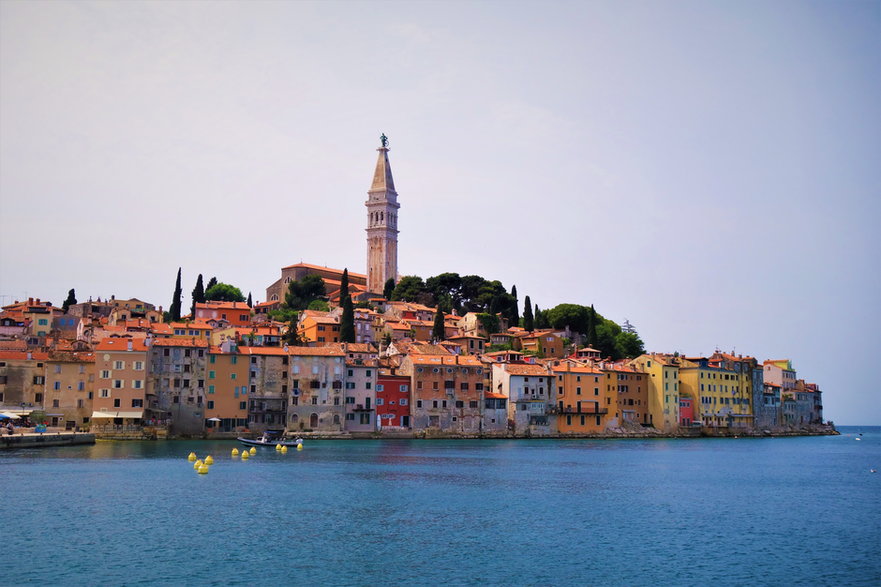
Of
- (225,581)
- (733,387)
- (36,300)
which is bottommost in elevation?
(225,581)

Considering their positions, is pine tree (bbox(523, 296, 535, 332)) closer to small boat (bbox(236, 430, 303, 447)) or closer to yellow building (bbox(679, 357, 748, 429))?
yellow building (bbox(679, 357, 748, 429))

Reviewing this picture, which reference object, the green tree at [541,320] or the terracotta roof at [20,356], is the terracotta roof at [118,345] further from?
the green tree at [541,320]

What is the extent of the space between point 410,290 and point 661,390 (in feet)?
129

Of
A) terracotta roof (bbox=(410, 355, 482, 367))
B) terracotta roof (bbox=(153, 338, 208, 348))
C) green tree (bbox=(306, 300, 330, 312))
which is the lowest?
terracotta roof (bbox=(410, 355, 482, 367))

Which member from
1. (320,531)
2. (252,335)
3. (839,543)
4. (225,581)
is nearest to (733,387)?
(252,335)

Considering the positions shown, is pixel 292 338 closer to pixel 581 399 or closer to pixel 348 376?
pixel 348 376

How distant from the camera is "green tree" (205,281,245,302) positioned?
4451 inches

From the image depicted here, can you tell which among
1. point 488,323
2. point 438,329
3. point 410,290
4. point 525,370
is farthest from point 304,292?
point 525,370

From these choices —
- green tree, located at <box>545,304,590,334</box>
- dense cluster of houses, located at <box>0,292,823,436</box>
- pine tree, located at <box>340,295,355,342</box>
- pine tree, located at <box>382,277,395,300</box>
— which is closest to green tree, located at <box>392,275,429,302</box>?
pine tree, located at <box>382,277,395,300</box>

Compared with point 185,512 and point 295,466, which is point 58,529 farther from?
point 295,466

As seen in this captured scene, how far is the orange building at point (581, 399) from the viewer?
3292 inches

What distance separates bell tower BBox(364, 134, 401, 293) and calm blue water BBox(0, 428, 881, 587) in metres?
79.4

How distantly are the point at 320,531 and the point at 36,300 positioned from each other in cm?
6679

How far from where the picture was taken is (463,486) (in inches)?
1618
